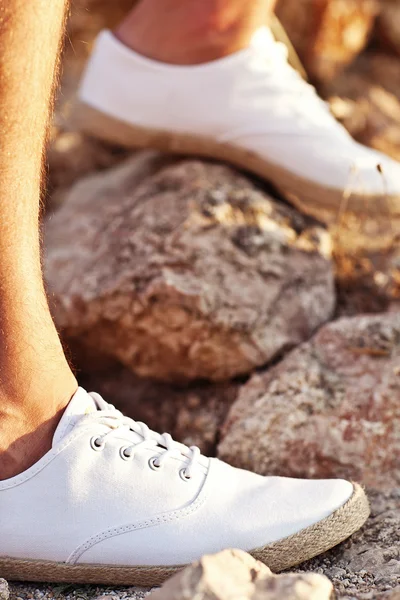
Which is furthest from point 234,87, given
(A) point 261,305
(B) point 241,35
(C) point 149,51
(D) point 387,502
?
(D) point 387,502

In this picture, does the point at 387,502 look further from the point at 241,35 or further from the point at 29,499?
the point at 241,35

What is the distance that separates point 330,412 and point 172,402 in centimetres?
44

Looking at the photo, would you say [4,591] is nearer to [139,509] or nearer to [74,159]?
[139,509]

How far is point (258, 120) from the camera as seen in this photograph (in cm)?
178

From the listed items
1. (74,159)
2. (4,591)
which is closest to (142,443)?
(4,591)

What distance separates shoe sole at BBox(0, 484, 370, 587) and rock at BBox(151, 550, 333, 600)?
0.20 meters

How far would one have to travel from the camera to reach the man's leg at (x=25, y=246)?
0.96 meters

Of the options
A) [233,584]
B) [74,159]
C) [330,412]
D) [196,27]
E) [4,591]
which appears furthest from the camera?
[74,159]

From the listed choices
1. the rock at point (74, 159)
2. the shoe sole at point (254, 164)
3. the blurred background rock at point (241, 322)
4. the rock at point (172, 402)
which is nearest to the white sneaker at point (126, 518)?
the blurred background rock at point (241, 322)

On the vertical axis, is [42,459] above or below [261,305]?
above

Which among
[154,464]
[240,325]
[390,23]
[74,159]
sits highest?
[390,23]

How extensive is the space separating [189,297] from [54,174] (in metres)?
1.21

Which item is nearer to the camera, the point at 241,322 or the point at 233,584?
the point at 233,584

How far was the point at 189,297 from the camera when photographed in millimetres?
1578
